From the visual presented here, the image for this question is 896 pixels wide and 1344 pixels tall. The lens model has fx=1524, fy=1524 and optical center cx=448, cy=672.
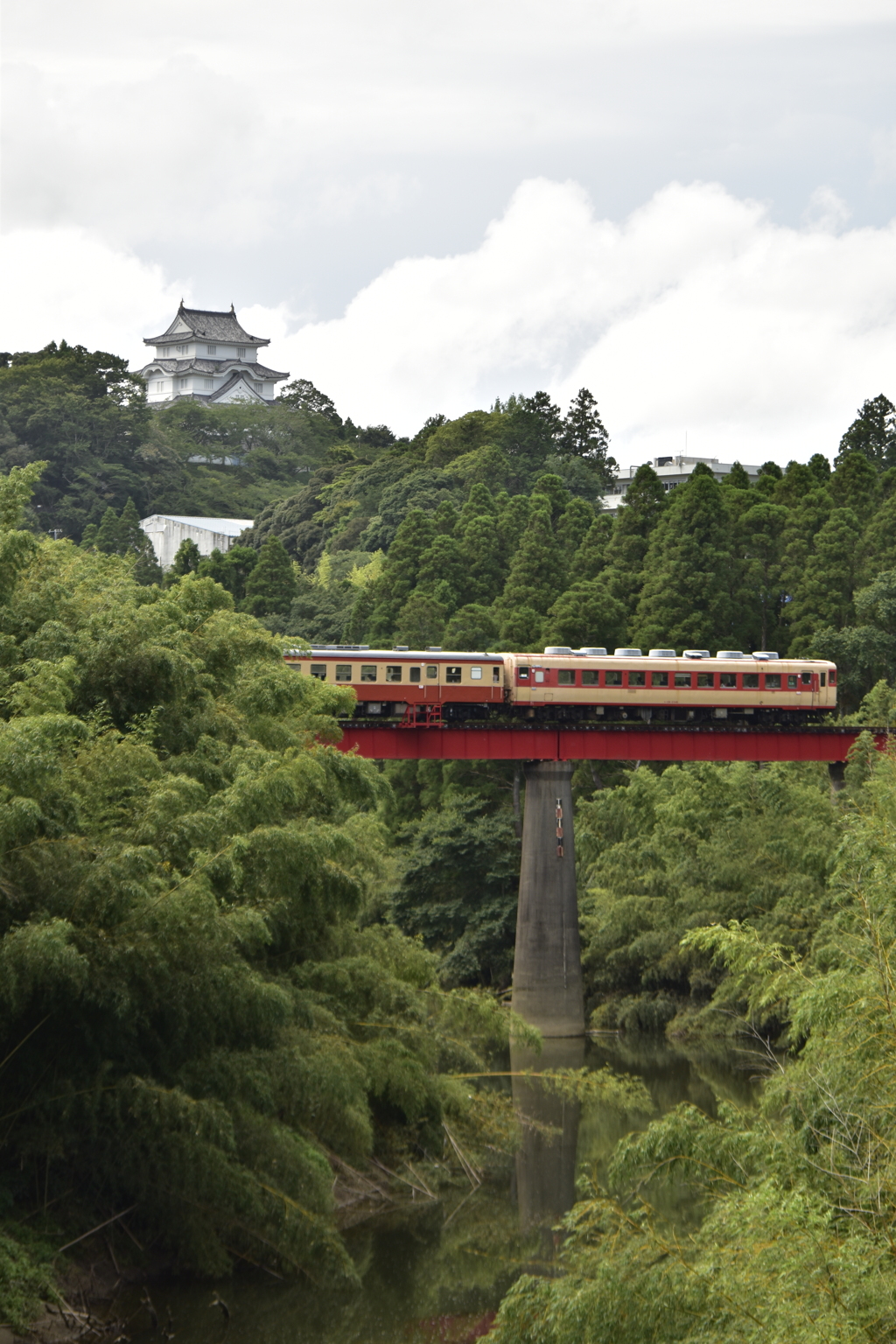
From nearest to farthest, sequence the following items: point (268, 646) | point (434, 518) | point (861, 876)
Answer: point (861, 876)
point (268, 646)
point (434, 518)

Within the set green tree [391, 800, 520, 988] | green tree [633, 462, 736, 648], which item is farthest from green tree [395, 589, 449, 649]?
green tree [391, 800, 520, 988]

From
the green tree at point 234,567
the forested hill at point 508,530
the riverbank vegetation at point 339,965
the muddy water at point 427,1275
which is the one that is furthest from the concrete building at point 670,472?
the muddy water at point 427,1275

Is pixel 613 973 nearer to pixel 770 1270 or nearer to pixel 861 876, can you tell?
pixel 861 876

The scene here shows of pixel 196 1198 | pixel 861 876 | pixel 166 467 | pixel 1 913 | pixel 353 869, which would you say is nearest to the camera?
pixel 1 913

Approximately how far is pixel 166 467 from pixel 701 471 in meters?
50.7

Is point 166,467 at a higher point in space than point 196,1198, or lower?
higher

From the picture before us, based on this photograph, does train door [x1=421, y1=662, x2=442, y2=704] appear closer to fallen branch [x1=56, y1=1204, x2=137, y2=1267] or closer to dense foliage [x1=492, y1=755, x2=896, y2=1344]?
fallen branch [x1=56, y1=1204, x2=137, y2=1267]

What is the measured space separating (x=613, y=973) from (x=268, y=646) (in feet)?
55.0

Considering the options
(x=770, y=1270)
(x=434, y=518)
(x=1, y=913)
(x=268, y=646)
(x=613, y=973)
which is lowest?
(x=613, y=973)

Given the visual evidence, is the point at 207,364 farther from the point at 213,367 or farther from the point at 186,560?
the point at 186,560

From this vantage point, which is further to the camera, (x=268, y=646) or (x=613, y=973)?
(x=613, y=973)

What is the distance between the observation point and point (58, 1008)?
14.7 m

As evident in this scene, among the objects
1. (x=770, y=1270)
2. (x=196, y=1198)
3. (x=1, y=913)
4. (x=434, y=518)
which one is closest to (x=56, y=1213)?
(x=196, y=1198)

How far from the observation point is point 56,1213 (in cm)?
1553
